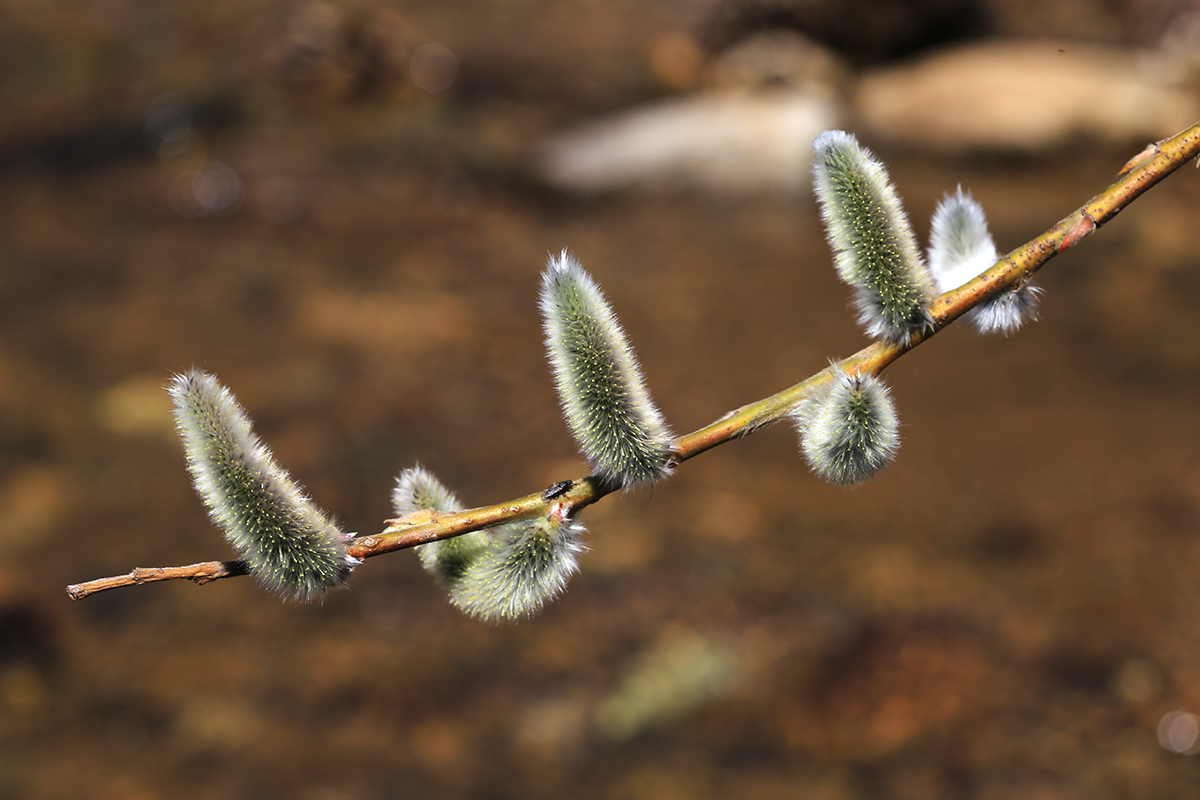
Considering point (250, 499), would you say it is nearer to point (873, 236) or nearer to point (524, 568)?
point (524, 568)

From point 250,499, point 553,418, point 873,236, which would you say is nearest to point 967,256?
point 873,236

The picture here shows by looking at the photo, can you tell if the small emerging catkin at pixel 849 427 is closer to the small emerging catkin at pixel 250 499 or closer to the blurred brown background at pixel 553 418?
the small emerging catkin at pixel 250 499

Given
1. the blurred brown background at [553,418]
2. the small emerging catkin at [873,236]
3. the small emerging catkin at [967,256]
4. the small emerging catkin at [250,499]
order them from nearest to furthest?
the small emerging catkin at [250,499] < the small emerging catkin at [873,236] < the small emerging catkin at [967,256] < the blurred brown background at [553,418]

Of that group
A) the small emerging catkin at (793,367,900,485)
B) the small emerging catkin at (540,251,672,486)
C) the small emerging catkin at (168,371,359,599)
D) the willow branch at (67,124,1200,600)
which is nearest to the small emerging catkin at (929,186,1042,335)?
the willow branch at (67,124,1200,600)

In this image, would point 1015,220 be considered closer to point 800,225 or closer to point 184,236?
point 800,225

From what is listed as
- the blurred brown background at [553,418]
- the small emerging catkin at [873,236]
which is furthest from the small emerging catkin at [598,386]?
the blurred brown background at [553,418]

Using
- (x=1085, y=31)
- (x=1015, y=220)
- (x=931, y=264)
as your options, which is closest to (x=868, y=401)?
(x=931, y=264)

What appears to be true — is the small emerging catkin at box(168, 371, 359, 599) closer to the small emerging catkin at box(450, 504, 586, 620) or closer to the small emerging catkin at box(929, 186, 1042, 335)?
the small emerging catkin at box(450, 504, 586, 620)
